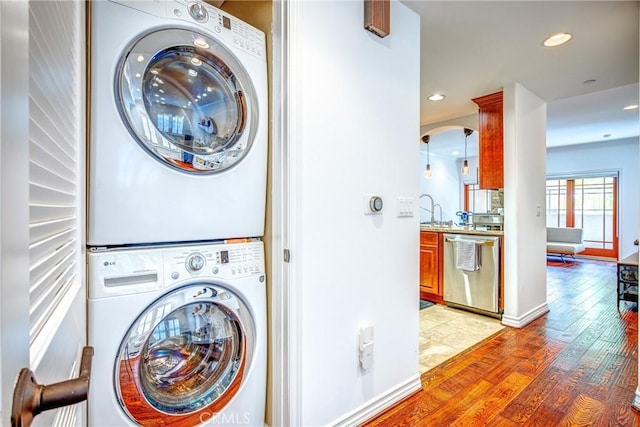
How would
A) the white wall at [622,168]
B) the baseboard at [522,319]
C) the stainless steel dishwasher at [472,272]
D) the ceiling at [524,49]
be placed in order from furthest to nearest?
1. the white wall at [622,168]
2. the stainless steel dishwasher at [472,272]
3. the baseboard at [522,319]
4. the ceiling at [524,49]

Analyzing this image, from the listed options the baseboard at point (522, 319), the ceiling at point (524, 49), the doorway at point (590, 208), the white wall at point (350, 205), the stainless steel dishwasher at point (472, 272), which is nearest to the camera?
the white wall at point (350, 205)

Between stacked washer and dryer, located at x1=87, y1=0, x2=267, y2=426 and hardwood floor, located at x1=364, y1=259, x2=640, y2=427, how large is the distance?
36.5 inches

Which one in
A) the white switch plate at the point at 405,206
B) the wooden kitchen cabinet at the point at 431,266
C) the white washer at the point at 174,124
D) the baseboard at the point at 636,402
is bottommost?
the baseboard at the point at 636,402

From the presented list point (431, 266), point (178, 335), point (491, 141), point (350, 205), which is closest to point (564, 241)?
point (431, 266)

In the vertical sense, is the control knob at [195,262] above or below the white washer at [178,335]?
above

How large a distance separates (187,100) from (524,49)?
8.06 ft

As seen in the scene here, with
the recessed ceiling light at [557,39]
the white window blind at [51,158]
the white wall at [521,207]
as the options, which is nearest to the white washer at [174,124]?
the white window blind at [51,158]

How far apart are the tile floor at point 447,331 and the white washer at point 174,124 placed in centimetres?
178

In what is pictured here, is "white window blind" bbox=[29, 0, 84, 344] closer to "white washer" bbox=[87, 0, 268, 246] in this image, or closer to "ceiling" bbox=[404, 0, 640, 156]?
"white washer" bbox=[87, 0, 268, 246]

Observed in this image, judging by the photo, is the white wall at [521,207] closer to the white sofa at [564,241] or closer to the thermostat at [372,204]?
the thermostat at [372,204]

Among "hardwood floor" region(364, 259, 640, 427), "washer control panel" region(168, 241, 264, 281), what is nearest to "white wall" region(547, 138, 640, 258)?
"hardwood floor" region(364, 259, 640, 427)

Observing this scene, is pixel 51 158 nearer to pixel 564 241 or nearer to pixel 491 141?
pixel 491 141

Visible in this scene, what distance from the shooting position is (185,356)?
4.31ft

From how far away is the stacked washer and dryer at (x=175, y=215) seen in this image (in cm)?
109
